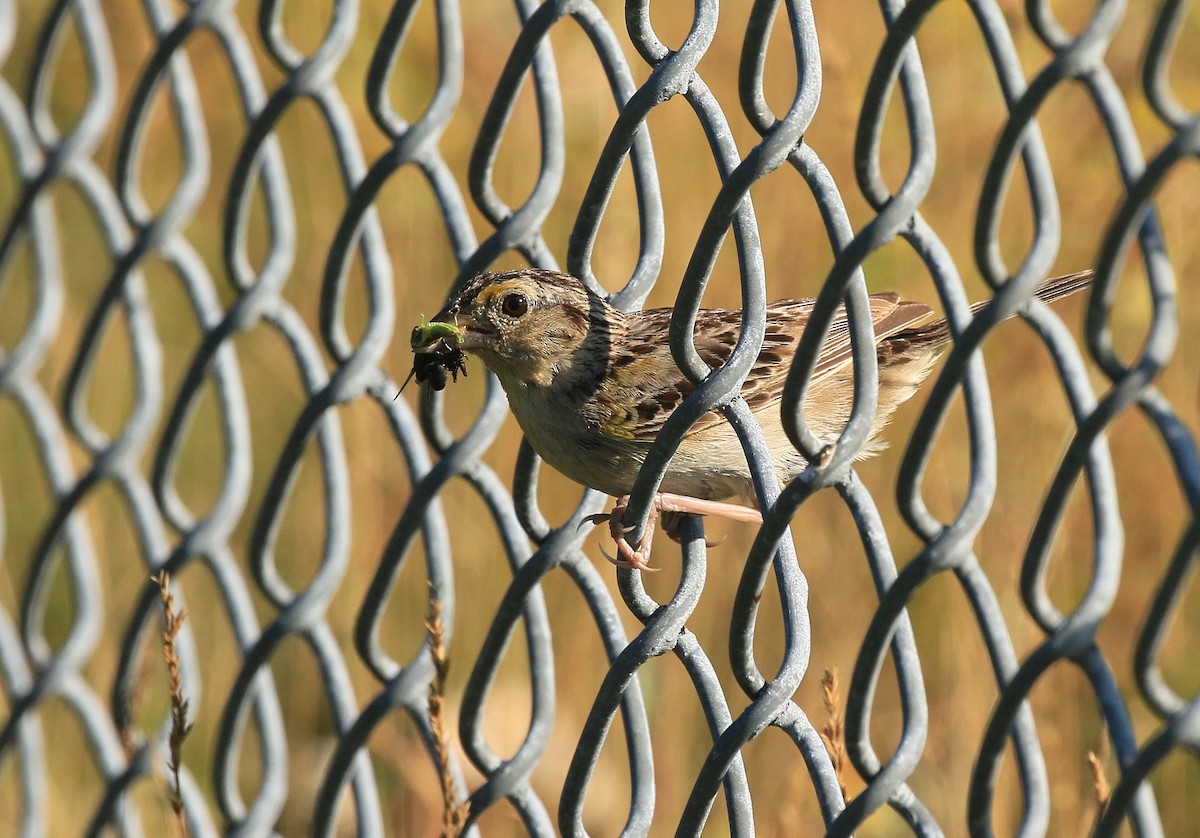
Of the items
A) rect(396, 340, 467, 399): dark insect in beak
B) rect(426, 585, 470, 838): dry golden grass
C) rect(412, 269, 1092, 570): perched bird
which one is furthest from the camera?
rect(412, 269, 1092, 570): perched bird

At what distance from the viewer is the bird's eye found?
9.41 feet

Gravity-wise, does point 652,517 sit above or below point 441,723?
above

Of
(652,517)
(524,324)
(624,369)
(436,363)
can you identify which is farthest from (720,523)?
(652,517)

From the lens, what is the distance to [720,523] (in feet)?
13.4

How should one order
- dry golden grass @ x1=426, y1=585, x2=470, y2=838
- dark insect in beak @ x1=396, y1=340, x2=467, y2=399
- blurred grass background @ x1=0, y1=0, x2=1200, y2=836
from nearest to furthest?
1. dry golden grass @ x1=426, y1=585, x2=470, y2=838
2. dark insect in beak @ x1=396, y1=340, x2=467, y2=399
3. blurred grass background @ x1=0, y1=0, x2=1200, y2=836

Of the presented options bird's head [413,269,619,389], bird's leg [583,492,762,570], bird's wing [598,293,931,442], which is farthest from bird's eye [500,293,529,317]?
bird's leg [583,492,762,570]

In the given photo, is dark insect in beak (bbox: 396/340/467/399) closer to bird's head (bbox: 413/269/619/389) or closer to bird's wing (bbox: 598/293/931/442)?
bird's head (bbox: 413/269/619/389)

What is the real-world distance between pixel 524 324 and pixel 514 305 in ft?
0.22

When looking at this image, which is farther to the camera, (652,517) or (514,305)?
(514,305)

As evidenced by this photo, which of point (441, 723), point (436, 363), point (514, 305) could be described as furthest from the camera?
point (514, 305)

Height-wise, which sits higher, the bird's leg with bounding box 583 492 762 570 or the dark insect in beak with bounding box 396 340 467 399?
the dark insect in beak with bounding box 396 340 467 399

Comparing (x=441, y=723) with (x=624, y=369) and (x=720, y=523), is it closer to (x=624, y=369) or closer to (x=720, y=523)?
(x=624, y=369)

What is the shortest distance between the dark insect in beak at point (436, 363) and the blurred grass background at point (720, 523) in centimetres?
105

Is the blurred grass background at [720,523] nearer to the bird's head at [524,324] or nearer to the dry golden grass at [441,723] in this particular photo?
the bird's head at [524,324]
